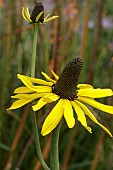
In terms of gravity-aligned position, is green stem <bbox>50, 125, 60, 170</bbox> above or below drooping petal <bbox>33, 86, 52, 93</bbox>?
below

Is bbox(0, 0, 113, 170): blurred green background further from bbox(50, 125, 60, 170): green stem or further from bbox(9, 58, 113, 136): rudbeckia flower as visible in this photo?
bbox(50, 125, 60, 170): green stem

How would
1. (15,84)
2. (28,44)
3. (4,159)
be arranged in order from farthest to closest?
(28,44)
(15,84)
(4,159)

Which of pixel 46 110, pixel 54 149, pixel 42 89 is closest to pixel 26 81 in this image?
pixel 42 89

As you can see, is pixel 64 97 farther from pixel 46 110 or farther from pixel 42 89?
pixel 46 110

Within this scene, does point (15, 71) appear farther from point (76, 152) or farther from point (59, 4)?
point (59, 4)

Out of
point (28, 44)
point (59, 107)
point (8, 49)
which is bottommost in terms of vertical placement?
point (28, 44)

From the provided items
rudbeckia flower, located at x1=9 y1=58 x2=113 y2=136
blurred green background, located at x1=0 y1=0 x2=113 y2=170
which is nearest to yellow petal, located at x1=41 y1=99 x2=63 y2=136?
rudbeckia flower, located at x1=9 y1=58 x2=113 y2=136

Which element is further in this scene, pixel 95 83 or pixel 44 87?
pixel 95 83

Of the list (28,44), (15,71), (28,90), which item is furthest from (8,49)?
(28,90)
